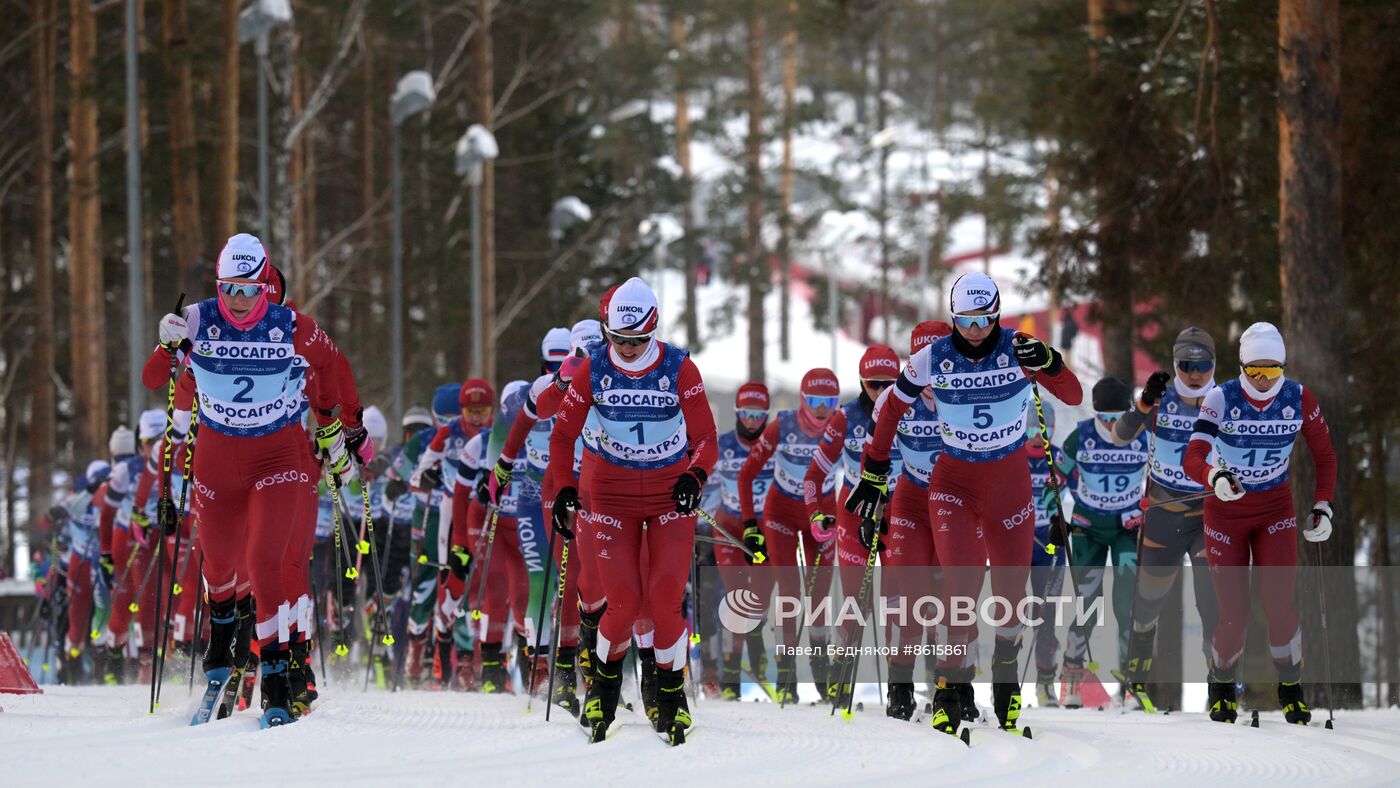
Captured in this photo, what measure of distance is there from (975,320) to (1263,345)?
2146mm

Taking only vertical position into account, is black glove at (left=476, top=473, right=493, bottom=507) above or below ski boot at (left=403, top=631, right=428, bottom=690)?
above

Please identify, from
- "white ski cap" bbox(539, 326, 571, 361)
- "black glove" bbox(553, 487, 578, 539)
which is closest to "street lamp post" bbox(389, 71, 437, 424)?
"white ski cap" bbox(539, 326, 571, 361)

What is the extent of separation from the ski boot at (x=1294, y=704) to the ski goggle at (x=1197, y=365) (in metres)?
2.40

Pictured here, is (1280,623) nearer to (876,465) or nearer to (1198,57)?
(876,465)

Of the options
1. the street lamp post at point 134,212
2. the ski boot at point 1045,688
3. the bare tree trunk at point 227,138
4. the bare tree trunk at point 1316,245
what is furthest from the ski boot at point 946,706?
the bare tree trunk at point 227,138

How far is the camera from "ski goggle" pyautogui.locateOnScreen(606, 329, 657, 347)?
8695 mm

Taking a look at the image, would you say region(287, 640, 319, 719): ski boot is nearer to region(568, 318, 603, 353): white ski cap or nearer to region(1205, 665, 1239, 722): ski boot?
region(568, 318, 603, 353): white ski cap

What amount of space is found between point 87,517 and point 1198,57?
42.8 ft

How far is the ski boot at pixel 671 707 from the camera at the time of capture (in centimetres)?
856

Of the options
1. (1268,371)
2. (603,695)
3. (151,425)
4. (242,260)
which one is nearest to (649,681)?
(603,695)

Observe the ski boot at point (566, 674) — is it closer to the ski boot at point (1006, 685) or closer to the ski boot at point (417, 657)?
the ski boot at point (1006, 685)

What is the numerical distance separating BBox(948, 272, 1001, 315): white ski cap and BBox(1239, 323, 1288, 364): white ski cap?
1.98 m

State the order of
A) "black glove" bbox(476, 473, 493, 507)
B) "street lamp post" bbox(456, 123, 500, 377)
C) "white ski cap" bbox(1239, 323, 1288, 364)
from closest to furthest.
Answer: "white ski cap" bbox(1239, 323, 1288, 364) < "black glove" bbox(476, 473, 493, 507) < "street lamp post" bbox(456, 123, 500, 377)

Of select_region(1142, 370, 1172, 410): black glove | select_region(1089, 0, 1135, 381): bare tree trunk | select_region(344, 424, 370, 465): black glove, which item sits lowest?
select_region(344, 424, 370, 465): black glove
